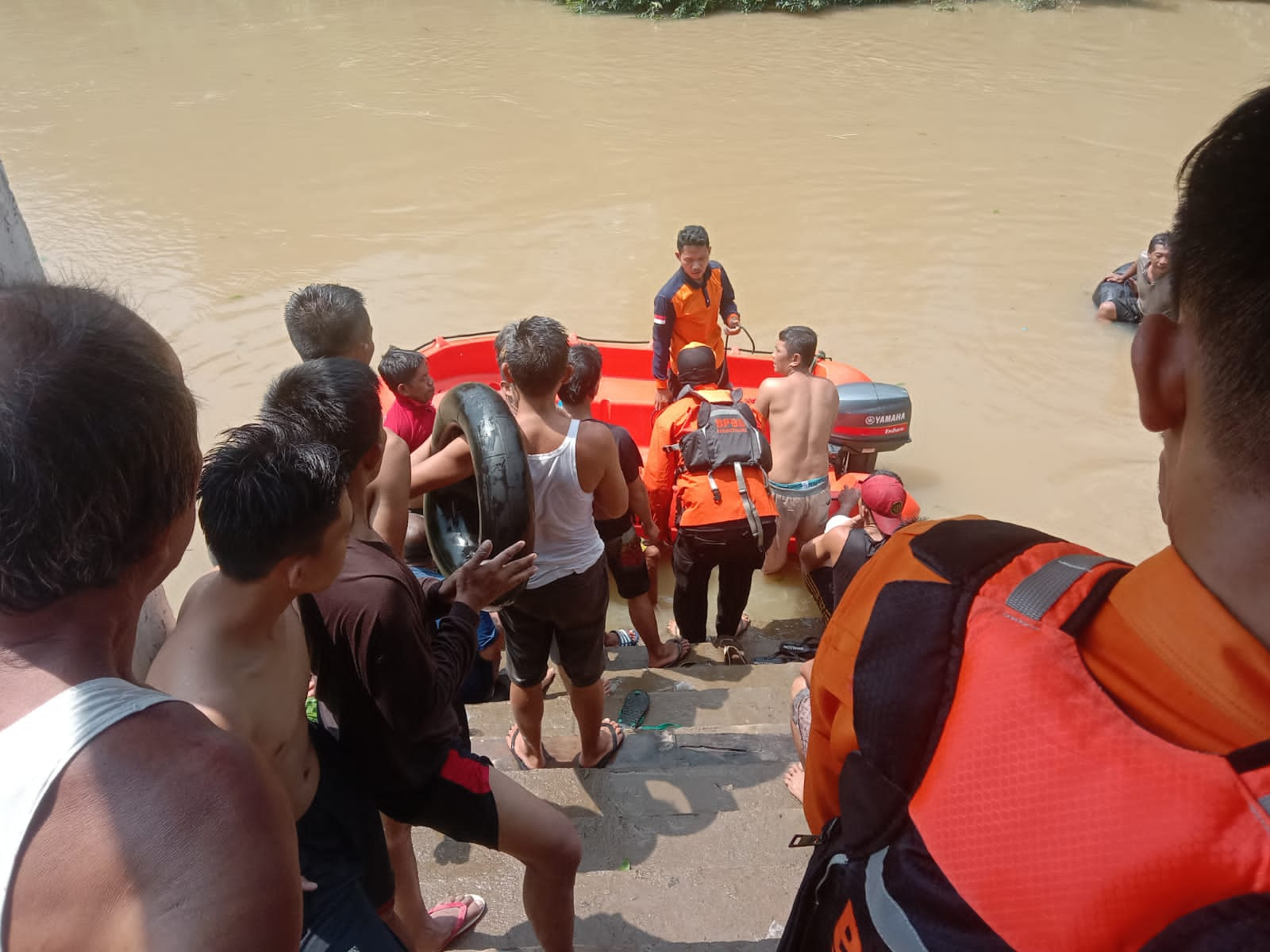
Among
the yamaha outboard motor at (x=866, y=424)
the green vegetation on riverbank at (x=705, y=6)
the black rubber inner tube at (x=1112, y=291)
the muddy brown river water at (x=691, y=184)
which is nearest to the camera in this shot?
the yamaha outboard motor at (x=866, y=424)

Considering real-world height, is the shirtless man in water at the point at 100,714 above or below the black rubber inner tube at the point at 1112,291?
above

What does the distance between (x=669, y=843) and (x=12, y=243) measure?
238 cm

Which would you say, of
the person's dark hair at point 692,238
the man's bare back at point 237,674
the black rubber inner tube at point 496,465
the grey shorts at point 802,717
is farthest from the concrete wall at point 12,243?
the person's dark hair at point 692,238

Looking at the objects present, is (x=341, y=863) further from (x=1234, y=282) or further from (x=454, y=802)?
(x=1234, y=282)

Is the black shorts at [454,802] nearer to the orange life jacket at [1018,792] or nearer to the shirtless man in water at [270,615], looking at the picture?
the shirtless man in water at [270,615]

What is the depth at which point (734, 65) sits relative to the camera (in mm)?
17469

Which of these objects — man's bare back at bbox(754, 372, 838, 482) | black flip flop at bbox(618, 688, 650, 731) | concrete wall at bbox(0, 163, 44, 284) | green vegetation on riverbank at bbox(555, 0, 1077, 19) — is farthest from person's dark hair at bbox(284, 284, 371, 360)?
green vegetation on riverbank at bbox(555, 0, 1077, 19)

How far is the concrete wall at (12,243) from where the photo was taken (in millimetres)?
1778

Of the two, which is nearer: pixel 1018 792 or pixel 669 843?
pixel 1018 792

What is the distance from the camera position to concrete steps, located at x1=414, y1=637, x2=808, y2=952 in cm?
230

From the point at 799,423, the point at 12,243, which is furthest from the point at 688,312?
the point at 12,243

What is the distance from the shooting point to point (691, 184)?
12.2 meters

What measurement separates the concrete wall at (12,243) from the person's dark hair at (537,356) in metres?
1.32

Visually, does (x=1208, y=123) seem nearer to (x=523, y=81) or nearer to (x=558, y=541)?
(x=523, y=81)
